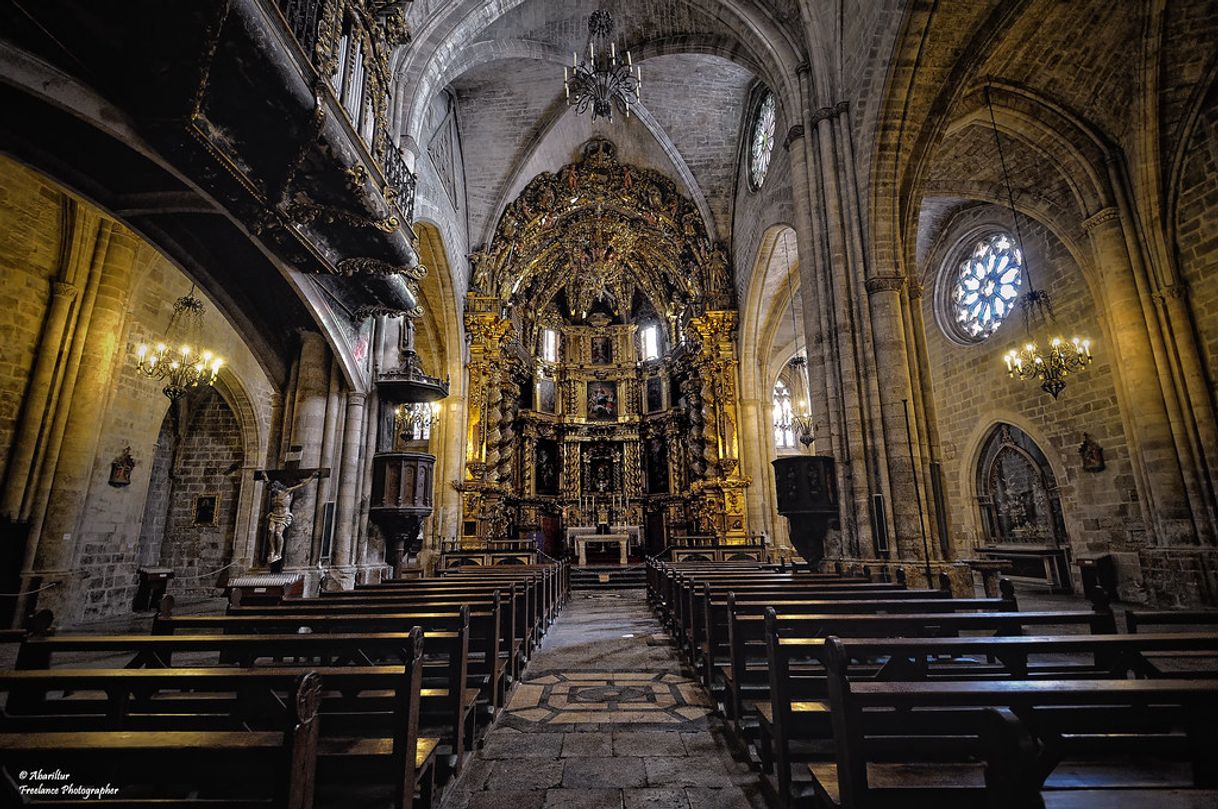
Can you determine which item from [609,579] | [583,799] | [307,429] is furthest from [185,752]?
[609,579]

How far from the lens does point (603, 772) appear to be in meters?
3.26

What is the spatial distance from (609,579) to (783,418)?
14042 mm

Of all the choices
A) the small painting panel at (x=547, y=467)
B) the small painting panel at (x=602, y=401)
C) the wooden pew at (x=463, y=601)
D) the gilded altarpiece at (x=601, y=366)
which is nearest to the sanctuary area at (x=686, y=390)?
the wooden pew at (x=463, y=601)

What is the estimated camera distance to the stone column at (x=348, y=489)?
8686 millimetres

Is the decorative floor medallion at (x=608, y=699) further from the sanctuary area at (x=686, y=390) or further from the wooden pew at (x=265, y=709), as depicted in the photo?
the wooden pew at (x=265, y=709)

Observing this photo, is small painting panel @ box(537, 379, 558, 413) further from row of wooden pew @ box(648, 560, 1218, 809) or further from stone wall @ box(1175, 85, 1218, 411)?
row of wooden pew @ box(648, 560, 1218, 809)

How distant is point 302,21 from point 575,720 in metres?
6.67

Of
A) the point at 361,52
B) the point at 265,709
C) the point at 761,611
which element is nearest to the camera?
the point at 265,709

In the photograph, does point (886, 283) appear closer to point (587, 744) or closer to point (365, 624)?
point (587, 744)

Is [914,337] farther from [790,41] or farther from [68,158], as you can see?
[68,158]

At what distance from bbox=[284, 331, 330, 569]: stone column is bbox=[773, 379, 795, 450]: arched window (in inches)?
834

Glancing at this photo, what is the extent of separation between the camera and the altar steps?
1532cm

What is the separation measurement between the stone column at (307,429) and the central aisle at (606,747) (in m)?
4.31

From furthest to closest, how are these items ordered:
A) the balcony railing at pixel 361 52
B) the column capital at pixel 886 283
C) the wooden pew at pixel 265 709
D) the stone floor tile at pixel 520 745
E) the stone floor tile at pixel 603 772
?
the column capital at pixel 886 283, the balcony railing at pixel 361 52, the stone floor tile at pixel 520 745, the stone floor tile at pixel 603 772, the wooden pew at pixel 265 709
